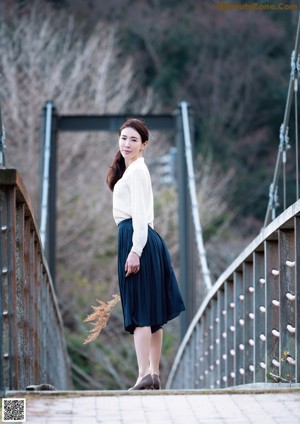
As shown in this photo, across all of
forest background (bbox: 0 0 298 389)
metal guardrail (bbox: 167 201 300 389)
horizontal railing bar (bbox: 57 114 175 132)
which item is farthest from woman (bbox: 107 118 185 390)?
forest background (bbox: 0 0 298 389)

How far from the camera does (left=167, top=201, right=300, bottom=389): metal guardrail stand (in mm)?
5129

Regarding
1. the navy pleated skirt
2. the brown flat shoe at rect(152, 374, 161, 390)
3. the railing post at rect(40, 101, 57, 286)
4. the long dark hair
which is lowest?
the brown flat shoe at rect(152, 374, 161, 390)

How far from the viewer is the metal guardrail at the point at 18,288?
4.57 meters

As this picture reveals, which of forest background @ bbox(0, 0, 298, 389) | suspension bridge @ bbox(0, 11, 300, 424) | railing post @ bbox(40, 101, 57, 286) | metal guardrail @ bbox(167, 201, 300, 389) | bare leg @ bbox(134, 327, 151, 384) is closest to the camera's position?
suspension bridge @ bbox(0, 11, 300, 424)

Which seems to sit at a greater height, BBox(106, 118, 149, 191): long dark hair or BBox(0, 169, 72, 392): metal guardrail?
BBox(106, 118, 149, 191): long dark hair

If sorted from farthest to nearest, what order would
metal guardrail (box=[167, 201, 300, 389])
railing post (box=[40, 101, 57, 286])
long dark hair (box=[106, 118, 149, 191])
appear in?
railing post (box=[40, 101, 57, 286]) < long dark hair (box=[106, 118, 149, 191]) < metal guardrail (box=[167, 201, 300, 389])

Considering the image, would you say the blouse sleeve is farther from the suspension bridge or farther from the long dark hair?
the suspension bridge

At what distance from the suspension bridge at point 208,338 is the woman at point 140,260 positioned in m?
0.29

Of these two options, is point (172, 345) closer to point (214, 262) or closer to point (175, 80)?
point (214, 262)

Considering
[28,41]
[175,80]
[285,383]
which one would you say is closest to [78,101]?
[28,41]

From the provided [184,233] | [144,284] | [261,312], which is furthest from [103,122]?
[144,284]

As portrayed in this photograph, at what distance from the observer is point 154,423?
376cm

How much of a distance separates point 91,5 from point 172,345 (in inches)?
385

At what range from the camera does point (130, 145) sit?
5312 mm
